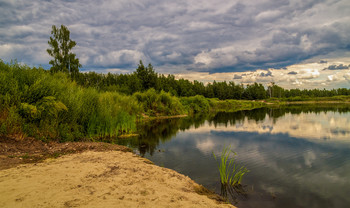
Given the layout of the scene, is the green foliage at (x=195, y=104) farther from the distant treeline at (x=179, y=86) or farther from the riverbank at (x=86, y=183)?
the riverbank at (x=86, y=183)

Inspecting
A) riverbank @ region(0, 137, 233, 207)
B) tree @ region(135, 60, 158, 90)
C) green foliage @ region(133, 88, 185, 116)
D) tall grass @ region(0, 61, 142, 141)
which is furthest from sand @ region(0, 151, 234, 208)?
tree @ region(135, 60, 158, 90)

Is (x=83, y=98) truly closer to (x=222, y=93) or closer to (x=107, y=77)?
(x=107, y=77)

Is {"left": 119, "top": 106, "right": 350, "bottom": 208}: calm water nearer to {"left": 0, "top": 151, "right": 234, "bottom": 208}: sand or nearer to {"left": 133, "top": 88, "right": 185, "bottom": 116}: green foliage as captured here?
{"left": 0, "top": 151, "right": 234, "bottom": 208}: sand

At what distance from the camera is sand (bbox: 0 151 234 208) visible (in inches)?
196

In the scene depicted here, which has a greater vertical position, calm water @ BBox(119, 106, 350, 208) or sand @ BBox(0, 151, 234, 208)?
sand @ BBox(0, 151, 234, 208)

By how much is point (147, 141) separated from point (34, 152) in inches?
330

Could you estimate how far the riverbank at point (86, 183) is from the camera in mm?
5041

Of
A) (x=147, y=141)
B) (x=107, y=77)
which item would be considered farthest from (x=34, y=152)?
(x=107, y=77)

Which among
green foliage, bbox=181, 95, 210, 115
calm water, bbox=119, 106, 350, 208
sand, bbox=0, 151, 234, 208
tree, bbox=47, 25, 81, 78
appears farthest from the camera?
green foliage, bbox=181, 95, 210, 115

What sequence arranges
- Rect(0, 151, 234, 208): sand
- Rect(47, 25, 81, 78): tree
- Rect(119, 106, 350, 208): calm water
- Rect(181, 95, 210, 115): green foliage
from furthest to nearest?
Rect(181, 95, 210, 115): green foliage → Rect(47, 25, 81, 78): tree → Rect(119, 106, 350, 208): calm water → Rect(0, 151, 234, 208): sand

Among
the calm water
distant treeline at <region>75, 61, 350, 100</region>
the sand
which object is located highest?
distant treeline at <region>75, 61, 350, 100</region>

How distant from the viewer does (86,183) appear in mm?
6086

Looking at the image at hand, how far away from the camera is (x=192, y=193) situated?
250 inches

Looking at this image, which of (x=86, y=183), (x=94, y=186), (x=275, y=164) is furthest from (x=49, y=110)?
(x=275, y=164)
